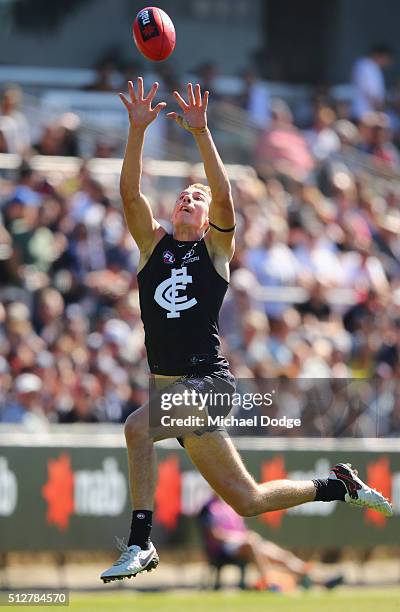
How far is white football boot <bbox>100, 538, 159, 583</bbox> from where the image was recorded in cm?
874

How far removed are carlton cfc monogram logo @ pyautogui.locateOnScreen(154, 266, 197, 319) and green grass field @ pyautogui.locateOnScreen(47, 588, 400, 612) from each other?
3.79m

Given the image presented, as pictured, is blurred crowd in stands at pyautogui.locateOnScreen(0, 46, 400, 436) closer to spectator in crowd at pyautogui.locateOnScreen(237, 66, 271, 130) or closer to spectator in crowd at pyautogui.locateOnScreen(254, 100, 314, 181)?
spectator in crowd at pyautogui.locateOnScreen(254, 100, 314, 181)

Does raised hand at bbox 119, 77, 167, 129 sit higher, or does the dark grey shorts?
raised hand at bbox 119, 77, 167, 129

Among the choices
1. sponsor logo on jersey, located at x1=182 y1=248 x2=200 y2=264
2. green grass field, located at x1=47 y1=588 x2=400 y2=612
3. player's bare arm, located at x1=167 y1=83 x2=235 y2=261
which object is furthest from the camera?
green grass field, located at x1=47 y1=588 x2=400 y2=612

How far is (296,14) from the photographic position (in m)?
23.4

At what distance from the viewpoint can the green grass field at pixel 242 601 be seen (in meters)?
12.6

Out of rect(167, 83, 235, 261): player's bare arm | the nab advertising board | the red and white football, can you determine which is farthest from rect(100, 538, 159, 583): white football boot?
the nab advertising board

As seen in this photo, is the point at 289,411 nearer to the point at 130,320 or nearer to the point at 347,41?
the point at 130,320

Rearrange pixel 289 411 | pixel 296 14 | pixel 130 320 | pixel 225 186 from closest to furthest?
pixel 225 186, pixel 289 411, pixel 130 320, pixel 296 14

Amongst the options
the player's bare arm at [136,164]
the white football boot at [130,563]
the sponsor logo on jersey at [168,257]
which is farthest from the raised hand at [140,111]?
the white football boot at [130,563]

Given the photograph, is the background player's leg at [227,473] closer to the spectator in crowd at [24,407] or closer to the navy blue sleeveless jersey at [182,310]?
the navy blue sleeveless jersey at [182,310]

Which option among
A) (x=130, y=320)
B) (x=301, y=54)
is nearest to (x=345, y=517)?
(x=130, y=320)

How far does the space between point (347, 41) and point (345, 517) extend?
10788mm

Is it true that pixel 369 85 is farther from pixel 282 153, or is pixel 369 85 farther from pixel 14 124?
pixel 14 124
